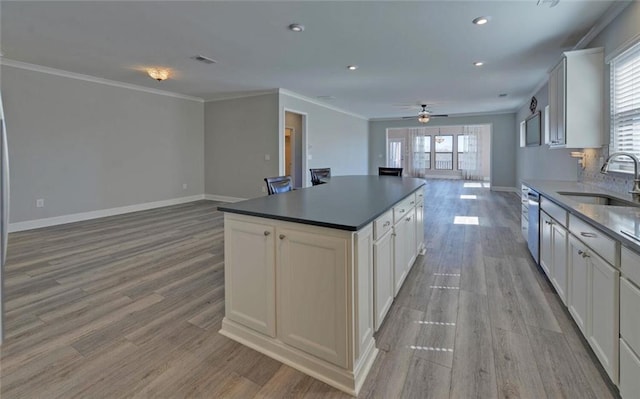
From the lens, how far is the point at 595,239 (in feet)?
5.66

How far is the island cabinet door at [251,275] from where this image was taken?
1865mm

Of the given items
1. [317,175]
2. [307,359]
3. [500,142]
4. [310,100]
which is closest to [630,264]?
[307,359]

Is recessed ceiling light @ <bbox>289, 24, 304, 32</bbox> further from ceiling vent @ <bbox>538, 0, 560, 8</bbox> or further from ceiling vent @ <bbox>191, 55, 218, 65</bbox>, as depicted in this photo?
→ ceiling vent @ <bbox>538, 0, 560, 8</bbox>

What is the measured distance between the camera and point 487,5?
2912 millimetres

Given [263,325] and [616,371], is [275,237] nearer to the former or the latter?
[263,325]

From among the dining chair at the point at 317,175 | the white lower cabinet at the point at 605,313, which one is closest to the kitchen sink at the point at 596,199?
the white lower cabinet at the point at 605,313

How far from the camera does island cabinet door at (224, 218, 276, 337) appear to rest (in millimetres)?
1865

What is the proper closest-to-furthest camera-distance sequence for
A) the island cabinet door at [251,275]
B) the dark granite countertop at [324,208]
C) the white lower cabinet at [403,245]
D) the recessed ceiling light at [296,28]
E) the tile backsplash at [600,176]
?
the dark granite countertop at [324,208] < the island cabinet door at [251,275] < the white lower cabinet at [403,245] < the tile backsplash at [600,176] < the recessed ceiling light at [296,28]

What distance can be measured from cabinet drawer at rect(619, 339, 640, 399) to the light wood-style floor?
0.16 meters

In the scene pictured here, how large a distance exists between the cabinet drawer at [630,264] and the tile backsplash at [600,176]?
5.44 ft

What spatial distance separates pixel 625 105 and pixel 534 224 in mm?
1284

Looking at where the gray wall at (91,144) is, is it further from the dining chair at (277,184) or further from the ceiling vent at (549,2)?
the ceiling vent at (549,2)

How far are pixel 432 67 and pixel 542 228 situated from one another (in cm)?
306

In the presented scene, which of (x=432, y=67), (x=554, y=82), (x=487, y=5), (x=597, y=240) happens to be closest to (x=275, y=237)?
(x=597, y=240)
